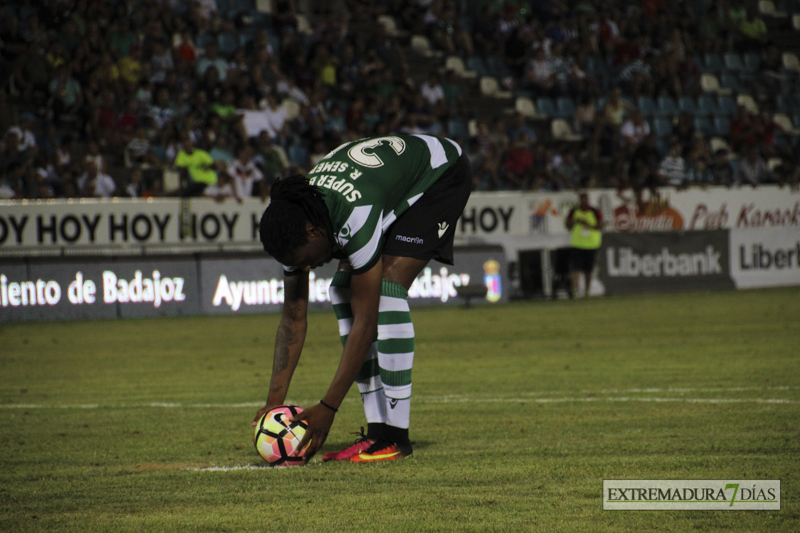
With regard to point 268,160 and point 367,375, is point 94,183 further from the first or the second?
point 367,375

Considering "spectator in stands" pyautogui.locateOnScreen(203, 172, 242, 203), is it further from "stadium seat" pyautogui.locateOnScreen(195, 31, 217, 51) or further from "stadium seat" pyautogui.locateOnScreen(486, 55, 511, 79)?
"stadium seat" pyautogui.locateOnScreen(486, 55, 511, 79)

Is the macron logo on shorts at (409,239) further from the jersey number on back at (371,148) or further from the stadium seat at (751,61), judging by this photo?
the stadium seat at (751,61)

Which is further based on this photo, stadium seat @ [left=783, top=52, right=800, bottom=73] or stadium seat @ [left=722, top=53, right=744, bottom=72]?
stadium seat @ [left=783, top=52, right=800, bottom=73]

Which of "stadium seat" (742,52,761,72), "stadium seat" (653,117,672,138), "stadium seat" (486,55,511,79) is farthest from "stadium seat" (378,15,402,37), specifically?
"stadium seat" (742,52,761,72)

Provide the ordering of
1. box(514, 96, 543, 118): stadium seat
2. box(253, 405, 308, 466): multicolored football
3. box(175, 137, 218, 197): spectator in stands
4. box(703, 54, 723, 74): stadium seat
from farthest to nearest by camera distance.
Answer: box(703, 54, 723, 74): stadium seat
box(514, 96, 543, 118): stadium seat
box(175, 137, 218, 197): spectator in stands
box(253, 405, 308, 466): multicolored football

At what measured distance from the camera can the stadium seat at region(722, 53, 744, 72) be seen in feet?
95.2

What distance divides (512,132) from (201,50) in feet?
23.7

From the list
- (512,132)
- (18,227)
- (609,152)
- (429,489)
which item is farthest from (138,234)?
(429,489)

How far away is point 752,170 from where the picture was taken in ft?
78.3

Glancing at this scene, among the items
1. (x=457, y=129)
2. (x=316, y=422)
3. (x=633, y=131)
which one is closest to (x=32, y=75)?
(x=457, y=129)

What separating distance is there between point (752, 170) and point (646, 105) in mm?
3577

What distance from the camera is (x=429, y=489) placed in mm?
4609

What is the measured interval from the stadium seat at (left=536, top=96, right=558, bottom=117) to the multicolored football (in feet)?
68.3

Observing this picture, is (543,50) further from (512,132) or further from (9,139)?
(9,139)
